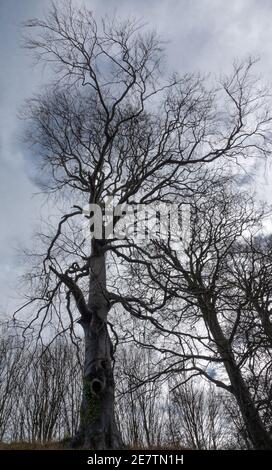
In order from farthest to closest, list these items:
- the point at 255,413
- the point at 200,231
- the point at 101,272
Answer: the point at 101,272, the point at 200,231, the point at 255,413

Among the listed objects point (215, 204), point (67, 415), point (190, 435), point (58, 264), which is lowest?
point (190, 435)

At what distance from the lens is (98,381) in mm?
4980

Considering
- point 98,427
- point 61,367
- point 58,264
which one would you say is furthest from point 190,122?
point 61,367

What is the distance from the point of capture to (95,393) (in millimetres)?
4922

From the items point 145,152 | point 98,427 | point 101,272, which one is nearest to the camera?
point 98,427

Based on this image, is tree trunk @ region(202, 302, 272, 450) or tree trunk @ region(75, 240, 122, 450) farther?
tree trunk @ region(75, 240, 122, 450)

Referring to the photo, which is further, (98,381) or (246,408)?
(98,381)

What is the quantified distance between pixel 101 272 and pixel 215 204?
2691mm

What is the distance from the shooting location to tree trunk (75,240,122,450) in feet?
15.3

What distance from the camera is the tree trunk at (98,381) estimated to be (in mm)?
4649

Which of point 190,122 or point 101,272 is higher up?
point 190,122

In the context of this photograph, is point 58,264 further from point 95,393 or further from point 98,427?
point 98,427

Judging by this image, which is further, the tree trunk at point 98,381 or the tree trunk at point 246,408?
the tree trunk at point 98,381

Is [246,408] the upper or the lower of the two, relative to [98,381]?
lower
